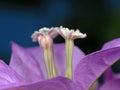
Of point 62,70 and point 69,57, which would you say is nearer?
point 69,57

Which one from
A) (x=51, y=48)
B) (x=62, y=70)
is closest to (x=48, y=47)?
(x=51, y=48)

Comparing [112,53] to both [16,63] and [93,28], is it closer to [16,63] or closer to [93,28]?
[16,63]

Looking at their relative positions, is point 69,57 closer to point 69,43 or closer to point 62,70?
point 69,43

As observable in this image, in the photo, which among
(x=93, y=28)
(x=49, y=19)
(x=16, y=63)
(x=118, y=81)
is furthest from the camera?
(x=49, y=19)

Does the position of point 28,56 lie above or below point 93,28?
above

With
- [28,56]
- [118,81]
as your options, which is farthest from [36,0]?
[118,81]

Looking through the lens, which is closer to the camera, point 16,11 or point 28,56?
point 28,56

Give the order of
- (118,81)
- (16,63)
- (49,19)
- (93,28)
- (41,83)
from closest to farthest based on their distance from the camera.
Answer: (41,83), (118,81), (16,63), (93,28), (49,19)

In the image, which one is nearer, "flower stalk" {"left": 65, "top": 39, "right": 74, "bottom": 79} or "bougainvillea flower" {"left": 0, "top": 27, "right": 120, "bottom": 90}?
"bougainvillea flower" {"left": 0, "top": 27, "right": 120, "bottom": 90}
